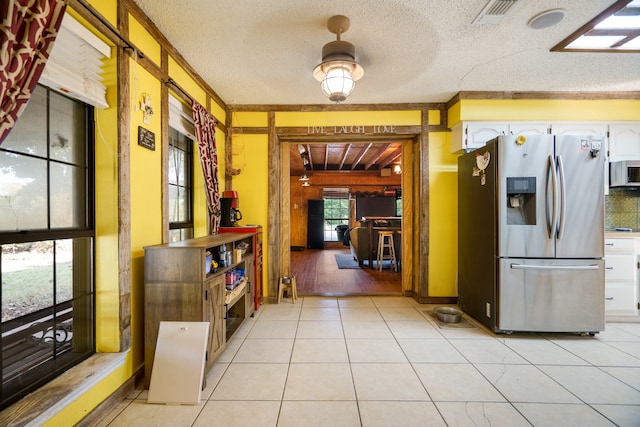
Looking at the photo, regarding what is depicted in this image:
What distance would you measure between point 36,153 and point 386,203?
9116 millimetres

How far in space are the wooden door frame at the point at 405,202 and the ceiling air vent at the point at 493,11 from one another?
5.53 feet

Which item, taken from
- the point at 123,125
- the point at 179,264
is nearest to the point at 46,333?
the point at 179,264

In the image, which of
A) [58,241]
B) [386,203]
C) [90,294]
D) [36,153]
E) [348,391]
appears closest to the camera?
[36,153]

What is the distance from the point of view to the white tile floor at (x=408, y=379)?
1.68 meters

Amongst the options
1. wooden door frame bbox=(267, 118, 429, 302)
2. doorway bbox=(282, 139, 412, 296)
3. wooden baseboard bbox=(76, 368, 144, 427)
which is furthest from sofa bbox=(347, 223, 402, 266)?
wooden baseboard bbox=(76, 368, 144, 427)

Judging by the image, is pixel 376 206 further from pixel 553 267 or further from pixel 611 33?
pixel 611 33

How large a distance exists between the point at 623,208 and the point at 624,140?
33.6 inches

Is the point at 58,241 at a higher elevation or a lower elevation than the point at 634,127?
lower

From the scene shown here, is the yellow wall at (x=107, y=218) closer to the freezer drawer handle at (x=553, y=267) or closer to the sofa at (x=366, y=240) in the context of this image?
the freezer drawer handle at (x=553, y=267)

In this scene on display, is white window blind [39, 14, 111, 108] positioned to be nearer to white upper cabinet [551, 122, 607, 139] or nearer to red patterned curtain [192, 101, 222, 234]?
red patterned curtain [192, 101, 222, 234]

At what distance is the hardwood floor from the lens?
14.2ft

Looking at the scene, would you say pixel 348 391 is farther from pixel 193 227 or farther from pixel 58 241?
pixel 193 227

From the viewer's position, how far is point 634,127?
3383 millimetres

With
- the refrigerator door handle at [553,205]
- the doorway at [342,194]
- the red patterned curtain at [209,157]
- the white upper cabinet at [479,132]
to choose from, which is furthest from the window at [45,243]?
the refrigerator door handle at [553,205]
